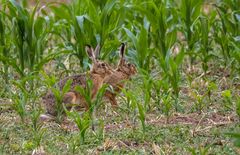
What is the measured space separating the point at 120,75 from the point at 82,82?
2.18 feet

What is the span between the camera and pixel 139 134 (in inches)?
249

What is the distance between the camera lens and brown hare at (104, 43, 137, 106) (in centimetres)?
733

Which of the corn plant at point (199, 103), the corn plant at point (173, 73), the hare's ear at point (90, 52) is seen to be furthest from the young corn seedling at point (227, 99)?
the hare's ear at point (90, 52)

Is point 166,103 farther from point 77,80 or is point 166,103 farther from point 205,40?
point 205,40

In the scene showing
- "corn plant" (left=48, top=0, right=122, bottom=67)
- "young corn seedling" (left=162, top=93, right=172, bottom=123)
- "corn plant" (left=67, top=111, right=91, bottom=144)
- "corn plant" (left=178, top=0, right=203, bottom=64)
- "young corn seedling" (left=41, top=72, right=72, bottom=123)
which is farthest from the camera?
"corn plant" (left=178, top=0, right=203, bottom=64)

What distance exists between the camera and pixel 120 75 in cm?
762

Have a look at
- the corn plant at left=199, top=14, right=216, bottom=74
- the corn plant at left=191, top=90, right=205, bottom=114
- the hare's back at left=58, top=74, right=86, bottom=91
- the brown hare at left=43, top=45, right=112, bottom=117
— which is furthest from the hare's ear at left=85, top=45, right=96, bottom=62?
the corn plant at left=199, top=14, right=216, bottom=74

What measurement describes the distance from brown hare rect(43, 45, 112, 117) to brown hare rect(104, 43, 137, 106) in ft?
0.30

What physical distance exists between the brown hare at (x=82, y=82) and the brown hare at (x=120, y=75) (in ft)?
0.30

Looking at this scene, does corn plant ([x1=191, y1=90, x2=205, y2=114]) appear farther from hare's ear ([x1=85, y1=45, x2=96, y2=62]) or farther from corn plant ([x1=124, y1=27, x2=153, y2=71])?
hare's ear ([x1=85, y1=45, x2=96, y2=62])

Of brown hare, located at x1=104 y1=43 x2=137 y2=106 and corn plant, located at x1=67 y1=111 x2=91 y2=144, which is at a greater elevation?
brown hare, located at x1=104 y1=43 x2=137 y2=106

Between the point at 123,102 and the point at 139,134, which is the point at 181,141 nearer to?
the point at 139,134

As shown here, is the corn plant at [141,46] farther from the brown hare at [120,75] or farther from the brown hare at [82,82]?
the brown hare at [82,82]

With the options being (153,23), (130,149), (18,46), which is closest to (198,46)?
(153,23)
